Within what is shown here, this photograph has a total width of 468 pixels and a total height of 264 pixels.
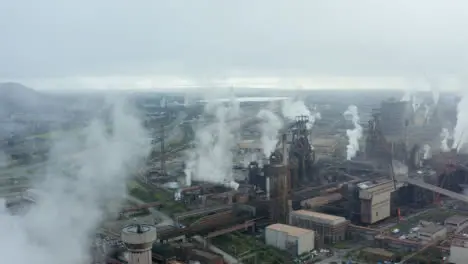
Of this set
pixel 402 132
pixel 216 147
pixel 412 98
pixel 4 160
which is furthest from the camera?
pixel 412 98

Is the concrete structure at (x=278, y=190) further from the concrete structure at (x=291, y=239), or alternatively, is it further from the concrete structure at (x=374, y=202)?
the concrete structure at (x=374, y=202)

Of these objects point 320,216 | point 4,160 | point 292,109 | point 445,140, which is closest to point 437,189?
point 320,216

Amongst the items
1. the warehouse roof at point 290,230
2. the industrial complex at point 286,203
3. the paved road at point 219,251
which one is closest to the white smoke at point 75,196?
the industrial complex at point 286,203

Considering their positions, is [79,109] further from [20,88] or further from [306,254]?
[306,254]

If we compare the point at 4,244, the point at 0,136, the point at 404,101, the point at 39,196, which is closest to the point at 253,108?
the point at 404,101

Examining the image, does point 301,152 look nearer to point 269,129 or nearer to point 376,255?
point 269,129

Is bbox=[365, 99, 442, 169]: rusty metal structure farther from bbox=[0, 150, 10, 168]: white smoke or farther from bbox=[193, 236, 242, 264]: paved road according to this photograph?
bbox=[0, 150, 10, 168]: white smoke

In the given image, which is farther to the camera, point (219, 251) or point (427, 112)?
point (427, 112)

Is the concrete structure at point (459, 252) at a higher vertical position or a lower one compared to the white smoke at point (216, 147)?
lower
